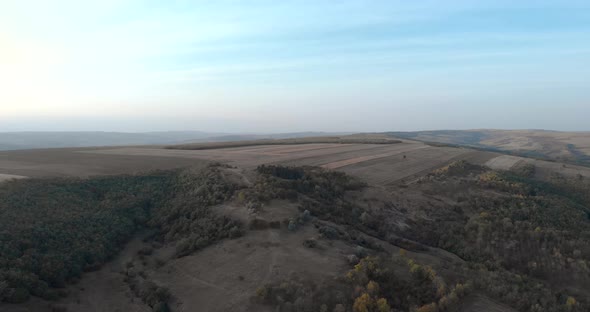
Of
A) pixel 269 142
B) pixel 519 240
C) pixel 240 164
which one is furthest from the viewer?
pixel 269 142

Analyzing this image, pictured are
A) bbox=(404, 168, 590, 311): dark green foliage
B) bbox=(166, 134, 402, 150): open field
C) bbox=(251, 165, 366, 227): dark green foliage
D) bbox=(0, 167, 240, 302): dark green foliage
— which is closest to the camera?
bbox=(0, 167, 240, 302): dark green foliage

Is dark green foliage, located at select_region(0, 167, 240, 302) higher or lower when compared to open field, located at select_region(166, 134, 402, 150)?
lower

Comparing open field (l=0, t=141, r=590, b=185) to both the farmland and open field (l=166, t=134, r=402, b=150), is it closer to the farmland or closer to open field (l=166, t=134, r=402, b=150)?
the farmland

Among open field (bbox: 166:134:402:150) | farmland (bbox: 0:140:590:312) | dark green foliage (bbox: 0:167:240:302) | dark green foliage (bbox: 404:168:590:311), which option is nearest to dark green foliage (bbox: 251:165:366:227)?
farmland (bbox: 0:140:590:312)

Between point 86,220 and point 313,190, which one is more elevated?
point 313,190

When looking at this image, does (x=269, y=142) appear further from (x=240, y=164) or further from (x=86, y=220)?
(x=86, y=220)

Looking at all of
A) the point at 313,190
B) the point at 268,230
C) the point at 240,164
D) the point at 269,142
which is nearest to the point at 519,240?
the point at 313,190

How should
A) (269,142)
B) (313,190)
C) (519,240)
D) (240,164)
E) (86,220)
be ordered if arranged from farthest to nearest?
(269,142) < (240,164) < (313,190) < (519,240) < (86,220)

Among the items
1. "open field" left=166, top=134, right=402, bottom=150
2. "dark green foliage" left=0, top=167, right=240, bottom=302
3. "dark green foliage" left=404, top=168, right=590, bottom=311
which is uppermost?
"open field" left=166, top=134, right=402, bottom=150

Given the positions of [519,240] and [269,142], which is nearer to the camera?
[519,240]

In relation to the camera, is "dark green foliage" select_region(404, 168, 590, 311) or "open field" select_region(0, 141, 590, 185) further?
"open field" select_region(0, 141, 590, 185)

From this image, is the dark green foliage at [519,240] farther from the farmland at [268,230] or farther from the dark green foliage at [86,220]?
the dark green foliage at [86,220]

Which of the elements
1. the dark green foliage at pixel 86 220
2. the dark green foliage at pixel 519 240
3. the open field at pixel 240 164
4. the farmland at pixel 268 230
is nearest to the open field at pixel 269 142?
the open field at pixel 240 164
